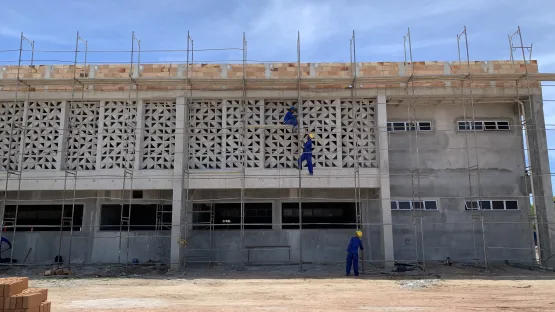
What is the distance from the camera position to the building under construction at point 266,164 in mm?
15344

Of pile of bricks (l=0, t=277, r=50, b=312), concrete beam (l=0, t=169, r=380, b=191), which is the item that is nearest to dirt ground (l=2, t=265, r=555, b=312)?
pile of bricks (l=0, t=277, r=50, b=312)

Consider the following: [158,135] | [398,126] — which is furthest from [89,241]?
[398,126]

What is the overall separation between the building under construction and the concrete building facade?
51 mm

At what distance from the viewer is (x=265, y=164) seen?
15562mm

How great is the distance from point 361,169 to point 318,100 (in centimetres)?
287

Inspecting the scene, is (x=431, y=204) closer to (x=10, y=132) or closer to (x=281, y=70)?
(x=281, y=70)

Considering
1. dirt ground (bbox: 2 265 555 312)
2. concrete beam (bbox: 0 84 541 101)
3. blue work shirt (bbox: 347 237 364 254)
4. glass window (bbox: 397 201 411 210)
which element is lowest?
dirt ground (bbox: 2 265 555 312)

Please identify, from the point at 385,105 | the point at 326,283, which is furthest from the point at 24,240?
the point at 385,105

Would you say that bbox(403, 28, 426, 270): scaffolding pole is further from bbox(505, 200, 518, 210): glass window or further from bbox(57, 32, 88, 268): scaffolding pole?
bbox(57, 32, 88, 268): scaffolding pole

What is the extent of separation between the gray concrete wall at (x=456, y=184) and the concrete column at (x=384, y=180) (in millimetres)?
983

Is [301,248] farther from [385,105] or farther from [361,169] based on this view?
[385,105]

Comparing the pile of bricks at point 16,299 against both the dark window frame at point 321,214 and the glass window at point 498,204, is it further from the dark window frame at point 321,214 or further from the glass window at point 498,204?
the glass window at point 498,204


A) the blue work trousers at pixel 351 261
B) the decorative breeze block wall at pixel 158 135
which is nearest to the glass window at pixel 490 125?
the blue work trousers at pixel 351 261

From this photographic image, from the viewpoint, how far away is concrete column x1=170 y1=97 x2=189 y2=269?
15.0 metres
